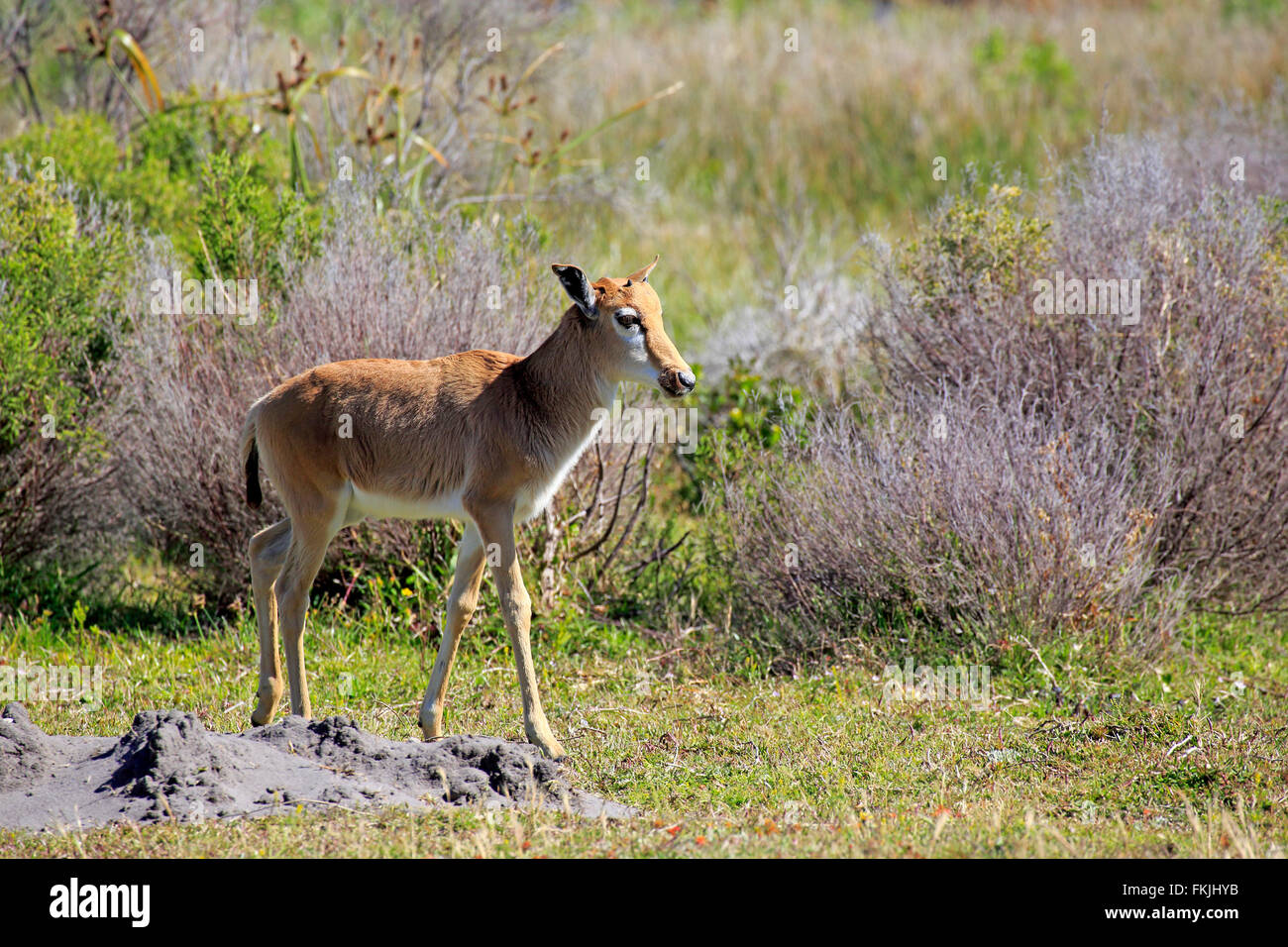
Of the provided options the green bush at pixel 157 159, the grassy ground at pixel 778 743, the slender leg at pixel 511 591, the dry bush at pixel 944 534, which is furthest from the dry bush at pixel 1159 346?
the green bush at pixel 157 159

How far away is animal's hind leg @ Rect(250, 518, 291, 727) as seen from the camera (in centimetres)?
688

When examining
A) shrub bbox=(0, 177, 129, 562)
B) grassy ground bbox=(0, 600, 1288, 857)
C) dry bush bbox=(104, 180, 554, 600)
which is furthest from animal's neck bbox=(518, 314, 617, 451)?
shrub bbox=(0, 177, 129, 562)

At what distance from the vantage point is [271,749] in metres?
6.22

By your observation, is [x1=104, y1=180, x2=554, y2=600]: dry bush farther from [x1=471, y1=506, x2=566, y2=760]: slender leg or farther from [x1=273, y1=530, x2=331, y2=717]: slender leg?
[x1=471, y1=506, x2=566, y2=760]: slender leg

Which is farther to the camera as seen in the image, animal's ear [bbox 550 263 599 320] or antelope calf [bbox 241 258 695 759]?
antelope calf [bbox 241 258 695 759]

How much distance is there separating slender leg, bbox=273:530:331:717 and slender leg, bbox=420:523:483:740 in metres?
0.64

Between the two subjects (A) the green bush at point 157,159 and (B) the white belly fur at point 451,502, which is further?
(A) the green bush at point 157,159

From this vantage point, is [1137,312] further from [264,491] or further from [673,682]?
[264,491]

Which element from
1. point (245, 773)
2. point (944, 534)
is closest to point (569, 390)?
point (245, 773)

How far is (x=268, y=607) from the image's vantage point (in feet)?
22.9

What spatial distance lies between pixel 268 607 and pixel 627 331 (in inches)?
92.4

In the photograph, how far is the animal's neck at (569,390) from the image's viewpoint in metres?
6.69

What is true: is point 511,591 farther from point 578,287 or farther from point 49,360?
point 49,360

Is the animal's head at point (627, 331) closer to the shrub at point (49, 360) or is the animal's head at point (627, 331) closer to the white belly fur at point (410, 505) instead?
the white belly fur at point (410, 505)
